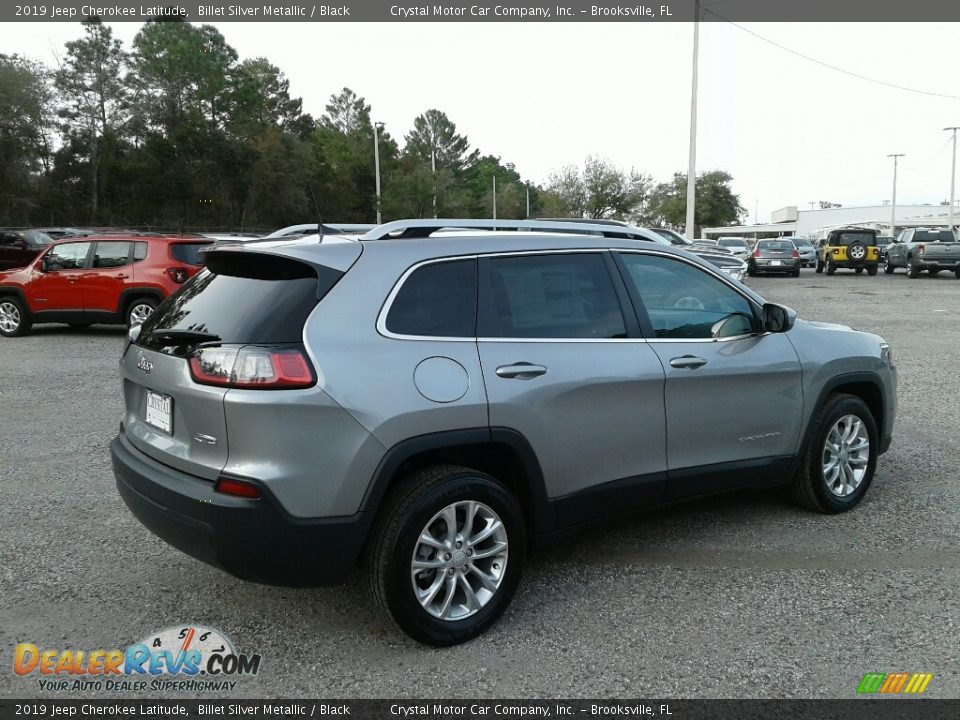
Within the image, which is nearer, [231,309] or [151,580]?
[231,309]

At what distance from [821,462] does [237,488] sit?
3.35m

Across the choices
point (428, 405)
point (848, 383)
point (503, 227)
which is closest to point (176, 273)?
point (503, 227)

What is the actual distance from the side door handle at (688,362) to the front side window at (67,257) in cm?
1140

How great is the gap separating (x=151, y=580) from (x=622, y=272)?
275 cm

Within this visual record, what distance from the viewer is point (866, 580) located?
13.4ft

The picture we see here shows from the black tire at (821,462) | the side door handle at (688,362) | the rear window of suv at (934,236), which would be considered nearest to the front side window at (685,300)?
A: the side door handle at (688,362)

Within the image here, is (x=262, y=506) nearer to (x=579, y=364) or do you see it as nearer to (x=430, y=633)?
(x=430, y=633)

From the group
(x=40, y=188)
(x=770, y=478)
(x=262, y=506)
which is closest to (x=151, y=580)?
(x=262, y=506)

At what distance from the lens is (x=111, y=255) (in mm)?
12922

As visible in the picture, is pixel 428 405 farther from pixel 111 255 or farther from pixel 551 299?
pixel 111 255

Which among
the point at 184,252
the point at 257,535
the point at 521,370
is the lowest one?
the point at 257,535

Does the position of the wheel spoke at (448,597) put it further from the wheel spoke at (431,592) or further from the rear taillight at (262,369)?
the rear taillight at (262,369)

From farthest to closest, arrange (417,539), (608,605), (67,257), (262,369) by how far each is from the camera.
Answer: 1. (67,257)
2. (608,605)
3. (417,539)
4. (262,369)

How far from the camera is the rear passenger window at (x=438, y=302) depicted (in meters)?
3.43
